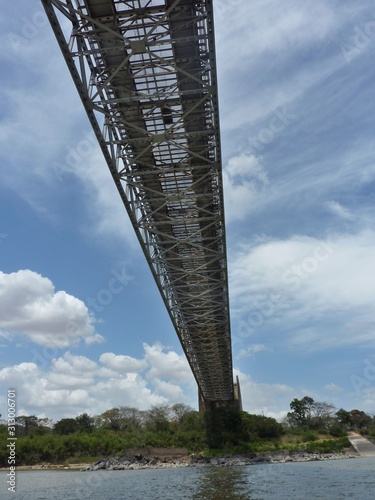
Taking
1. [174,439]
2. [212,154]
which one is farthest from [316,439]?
[212,154]

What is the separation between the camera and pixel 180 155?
14.1 m

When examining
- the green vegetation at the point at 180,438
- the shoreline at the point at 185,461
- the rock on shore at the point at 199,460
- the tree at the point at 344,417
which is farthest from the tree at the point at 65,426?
the tree at the point at 344,417

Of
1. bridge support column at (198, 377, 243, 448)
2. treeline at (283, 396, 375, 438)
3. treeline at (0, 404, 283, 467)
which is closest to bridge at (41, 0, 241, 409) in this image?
treeline at (0, 404, 283, 467)

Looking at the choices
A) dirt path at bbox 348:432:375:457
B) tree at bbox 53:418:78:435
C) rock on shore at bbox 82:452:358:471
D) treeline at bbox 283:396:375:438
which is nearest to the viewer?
rock on shore at bbox 82:452:358:471

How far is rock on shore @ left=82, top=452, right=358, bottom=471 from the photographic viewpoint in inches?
1607

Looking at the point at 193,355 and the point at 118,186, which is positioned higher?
the point at 118,186

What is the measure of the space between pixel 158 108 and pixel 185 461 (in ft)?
139

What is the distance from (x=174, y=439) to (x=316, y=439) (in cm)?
2025

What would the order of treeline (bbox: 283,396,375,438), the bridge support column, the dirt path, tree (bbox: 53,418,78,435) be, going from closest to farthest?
1. the dirt path
2. the bridge support column
3. tree (bbox: 53,418,78,435)
4. treeline (bbox: 283,396,375,438)

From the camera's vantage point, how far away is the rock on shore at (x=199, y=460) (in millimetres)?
40812

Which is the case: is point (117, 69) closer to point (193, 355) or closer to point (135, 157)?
point (135, 157)

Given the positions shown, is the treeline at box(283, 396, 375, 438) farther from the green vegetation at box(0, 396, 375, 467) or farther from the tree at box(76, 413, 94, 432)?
the tree at box(76, 413, 94, 432)

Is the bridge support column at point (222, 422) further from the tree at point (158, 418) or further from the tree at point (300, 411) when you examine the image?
the tree at point (300, 411)

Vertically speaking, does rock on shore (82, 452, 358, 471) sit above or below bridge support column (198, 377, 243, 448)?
below
